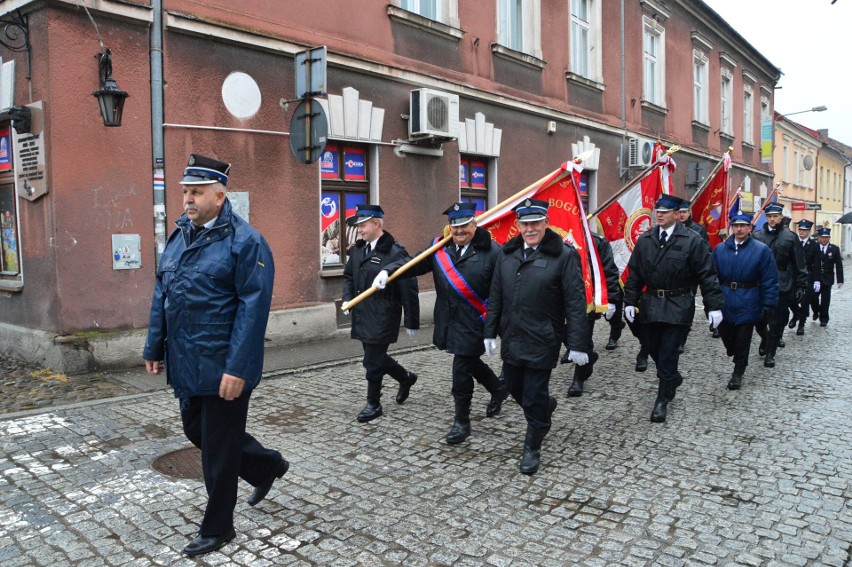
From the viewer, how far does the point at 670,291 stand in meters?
6.26

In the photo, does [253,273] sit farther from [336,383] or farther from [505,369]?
[336,383]

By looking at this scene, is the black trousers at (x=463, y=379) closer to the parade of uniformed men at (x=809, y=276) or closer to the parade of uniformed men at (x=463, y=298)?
the parade of uniformed men at (x=463, y=298)

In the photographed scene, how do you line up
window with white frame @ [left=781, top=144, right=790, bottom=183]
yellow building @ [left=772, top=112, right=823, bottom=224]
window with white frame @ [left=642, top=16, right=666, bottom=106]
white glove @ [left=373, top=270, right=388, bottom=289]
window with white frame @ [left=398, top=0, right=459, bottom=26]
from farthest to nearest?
window with white frame @ [left=781, top=144, right=790, bottom=183], yellow building @ [left=772, top=112, right=823, bottom=224], window with white frame @ [left=642, top=16, right=666, bottom=106], window with white frame @ [left=398, top=0, right=459, bottom=26], white glove @ [left=373, top=270, right=388, bottom=289]

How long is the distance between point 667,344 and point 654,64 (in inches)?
615

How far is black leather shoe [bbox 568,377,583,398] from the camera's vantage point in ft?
23.0

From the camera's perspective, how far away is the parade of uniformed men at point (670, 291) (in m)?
6.20

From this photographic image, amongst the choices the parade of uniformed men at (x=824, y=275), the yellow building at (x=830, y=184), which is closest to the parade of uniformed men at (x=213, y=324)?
the parade of uniformed men at (x=824, y=275)

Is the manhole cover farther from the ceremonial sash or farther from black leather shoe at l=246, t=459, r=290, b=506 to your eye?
the ceremonial sash

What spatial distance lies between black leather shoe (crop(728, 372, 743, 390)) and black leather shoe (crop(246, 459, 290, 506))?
511 centimetres

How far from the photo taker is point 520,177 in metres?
14.0

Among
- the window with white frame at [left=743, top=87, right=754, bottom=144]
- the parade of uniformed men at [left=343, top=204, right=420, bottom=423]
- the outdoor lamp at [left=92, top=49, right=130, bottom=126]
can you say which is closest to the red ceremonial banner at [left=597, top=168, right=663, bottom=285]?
the parade of uniformed men at [left=343, top=204, right=420, bottom=423]

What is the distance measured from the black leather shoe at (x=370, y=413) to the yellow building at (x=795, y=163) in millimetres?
32269

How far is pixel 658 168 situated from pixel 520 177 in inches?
199

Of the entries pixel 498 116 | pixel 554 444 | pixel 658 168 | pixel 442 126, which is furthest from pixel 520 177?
pixel 554 444
